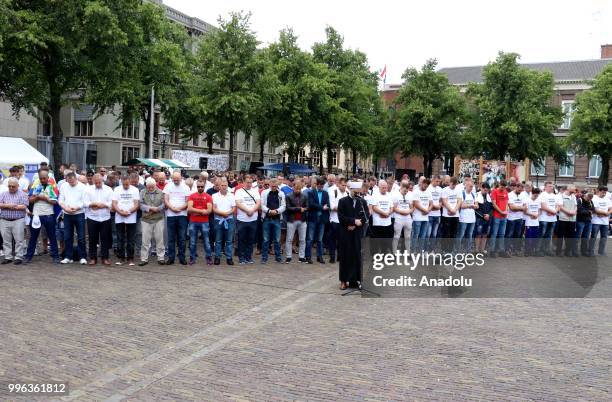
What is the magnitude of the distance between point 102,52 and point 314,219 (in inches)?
613

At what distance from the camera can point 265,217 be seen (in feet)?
46.5

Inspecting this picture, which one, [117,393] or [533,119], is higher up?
[533,119]

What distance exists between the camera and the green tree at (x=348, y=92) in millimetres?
42594

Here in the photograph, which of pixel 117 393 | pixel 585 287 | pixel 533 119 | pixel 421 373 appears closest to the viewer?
pixel 117 393

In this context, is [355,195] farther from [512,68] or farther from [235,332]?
[512,68]

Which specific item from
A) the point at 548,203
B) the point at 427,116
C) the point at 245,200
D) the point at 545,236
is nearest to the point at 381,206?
the point at 245,200

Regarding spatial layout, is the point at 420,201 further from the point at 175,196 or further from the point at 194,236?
the point at 175,196

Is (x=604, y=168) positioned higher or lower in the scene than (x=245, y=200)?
higher

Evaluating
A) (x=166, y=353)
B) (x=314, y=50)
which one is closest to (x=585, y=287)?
(x=166, y=353)

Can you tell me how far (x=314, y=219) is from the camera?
14383 millimetres

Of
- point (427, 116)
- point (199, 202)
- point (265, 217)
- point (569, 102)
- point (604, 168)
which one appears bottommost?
point (265, 217)

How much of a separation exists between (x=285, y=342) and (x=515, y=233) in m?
11.4

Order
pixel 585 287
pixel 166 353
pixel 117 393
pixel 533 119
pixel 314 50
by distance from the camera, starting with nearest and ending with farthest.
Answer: pixel 117 393, pixel 166 353, pixel 585 287, pixel 314 50, pixel 533 119

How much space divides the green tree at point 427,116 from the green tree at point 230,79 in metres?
19.5
